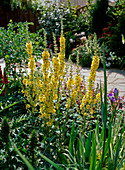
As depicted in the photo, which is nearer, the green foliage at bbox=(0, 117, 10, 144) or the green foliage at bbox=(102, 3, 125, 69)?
the green foliage at bbox=(0, 117, 10, 144)

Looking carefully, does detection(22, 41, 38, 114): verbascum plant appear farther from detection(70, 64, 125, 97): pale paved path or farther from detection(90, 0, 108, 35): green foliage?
detection(90, 0, 108, 35): green foliage

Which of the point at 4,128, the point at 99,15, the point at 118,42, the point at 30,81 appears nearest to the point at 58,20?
the point at 99,15

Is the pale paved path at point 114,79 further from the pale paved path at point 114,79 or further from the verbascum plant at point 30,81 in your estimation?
the verbascum plant at point 30,81

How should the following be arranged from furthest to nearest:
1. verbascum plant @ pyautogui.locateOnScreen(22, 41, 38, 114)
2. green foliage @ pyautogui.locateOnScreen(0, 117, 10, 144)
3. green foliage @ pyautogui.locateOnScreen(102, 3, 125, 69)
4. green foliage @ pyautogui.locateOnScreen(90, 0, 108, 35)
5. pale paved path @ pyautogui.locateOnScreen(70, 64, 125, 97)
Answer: green foliage @ pyautogui.locateOnScreen(90, 0, 108, 35) < green foliage @ pyautogui.locateOnScreen(102, 3, 125, 69) < pale paved path @ pyautogui.locateOnScreen(70, 64, 125, 97) < verbascum plant @ pyautogui.locateOnScreen(22, 41, 38, 114) < green foliage @ pyautogui.locateOnScreen(0, 117, 10, 144)

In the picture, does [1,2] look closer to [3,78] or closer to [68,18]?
[68,18]

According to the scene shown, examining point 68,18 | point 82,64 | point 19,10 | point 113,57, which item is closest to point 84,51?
point 82,64

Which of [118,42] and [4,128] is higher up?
[118,42]

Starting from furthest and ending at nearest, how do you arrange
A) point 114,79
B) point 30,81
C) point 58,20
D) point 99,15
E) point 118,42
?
point 58,20, point 99,15, point 118,42, point 114,79, point 30,81

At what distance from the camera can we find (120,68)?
5.24 m

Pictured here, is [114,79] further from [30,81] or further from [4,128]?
[4,128]

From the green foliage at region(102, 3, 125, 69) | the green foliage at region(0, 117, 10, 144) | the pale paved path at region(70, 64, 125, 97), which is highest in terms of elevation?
the green foliage at region(102, 3, 125, 69)

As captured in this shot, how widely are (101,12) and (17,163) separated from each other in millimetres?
6257

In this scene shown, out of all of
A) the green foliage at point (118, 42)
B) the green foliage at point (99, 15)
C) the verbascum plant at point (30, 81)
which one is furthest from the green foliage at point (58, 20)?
the verbascum plant at point (30, 81)

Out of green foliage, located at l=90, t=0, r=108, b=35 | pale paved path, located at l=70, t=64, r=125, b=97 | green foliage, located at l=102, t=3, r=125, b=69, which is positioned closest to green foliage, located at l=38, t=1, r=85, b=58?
green foliage, located at l=90, t=0, r=108, b=35
